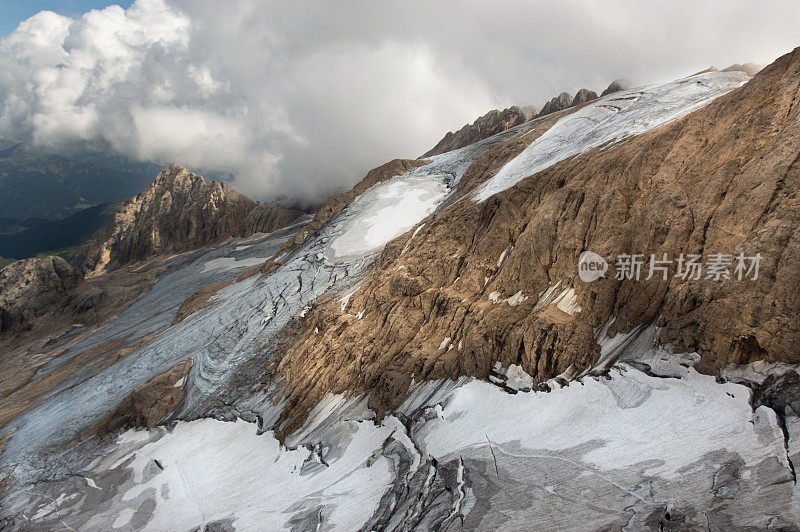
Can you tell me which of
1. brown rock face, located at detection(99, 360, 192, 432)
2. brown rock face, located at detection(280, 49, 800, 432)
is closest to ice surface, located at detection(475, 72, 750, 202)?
brown rock face, located at detection(280, 49, 800, 432)

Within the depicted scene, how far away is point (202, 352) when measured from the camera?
36531 mm

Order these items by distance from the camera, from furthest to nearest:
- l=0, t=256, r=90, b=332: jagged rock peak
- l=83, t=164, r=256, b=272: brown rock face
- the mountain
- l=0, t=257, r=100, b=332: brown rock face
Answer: l=83, t=164, r=256, b=272: brown rock face < l=0, t=257, r=100, b=332: brown rock face < l=0, t=256, r=90, b=332: jagged rock peak < the mountain

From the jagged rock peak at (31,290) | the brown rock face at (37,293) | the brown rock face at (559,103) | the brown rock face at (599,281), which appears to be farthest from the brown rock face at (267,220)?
the brown rock face at (599,281)

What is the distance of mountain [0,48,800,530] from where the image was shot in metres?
12.2

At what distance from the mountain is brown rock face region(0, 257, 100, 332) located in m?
45.8

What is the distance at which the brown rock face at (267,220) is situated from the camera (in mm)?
116812

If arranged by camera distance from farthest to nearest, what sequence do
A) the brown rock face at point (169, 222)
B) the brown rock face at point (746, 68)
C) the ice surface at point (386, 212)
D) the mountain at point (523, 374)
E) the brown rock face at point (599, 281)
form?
the brown rock face at point (169, 222) < the ice surface at point (386, 212) < the brown rock face at point (746, 68) < the brown rock face at point (599, 281) < the mountain at point (523, 374)

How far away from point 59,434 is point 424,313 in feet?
106

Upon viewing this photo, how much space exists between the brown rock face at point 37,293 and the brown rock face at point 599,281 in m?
75.1

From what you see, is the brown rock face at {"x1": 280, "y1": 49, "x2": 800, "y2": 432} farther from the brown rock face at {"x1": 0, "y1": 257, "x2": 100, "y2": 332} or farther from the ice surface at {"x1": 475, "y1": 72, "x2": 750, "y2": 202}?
the brown rock face at {"x1": 0, "y1": 257, "x2": 100, "y2": 332}

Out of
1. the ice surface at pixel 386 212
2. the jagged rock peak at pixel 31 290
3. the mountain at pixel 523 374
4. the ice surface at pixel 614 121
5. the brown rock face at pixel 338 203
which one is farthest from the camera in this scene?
the jagged rock peak at pixel 31 290

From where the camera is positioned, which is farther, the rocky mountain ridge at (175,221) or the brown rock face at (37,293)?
the rocky mountain ridge at (175,221)

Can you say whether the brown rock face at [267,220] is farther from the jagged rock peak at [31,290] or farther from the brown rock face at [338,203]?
the brown rock face at [338,203]

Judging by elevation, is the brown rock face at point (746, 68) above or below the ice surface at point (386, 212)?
above
